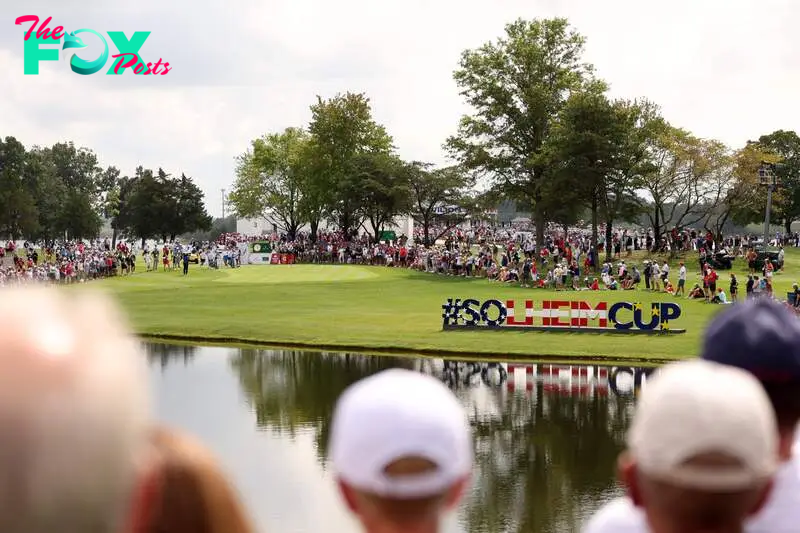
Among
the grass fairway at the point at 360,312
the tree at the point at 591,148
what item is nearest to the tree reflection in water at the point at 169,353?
the grass fairway at the point at 360,312

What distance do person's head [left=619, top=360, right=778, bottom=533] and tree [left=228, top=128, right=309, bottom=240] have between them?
101m

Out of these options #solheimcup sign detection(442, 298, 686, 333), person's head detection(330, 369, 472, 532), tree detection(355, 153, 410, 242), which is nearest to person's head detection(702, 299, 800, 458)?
person's head detection(330, 369, 472, 532)

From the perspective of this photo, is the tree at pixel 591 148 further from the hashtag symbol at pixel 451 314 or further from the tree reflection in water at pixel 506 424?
the tree reflection in water at pixel 506 424

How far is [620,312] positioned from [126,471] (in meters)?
39.8

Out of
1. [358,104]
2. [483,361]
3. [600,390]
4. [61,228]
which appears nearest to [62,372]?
[600,390]

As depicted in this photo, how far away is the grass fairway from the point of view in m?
33.7

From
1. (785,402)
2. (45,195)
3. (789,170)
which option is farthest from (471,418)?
(45,195)

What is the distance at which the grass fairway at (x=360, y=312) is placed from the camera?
33688mm

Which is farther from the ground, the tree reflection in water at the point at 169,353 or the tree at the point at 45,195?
the tree at the point at 45,195

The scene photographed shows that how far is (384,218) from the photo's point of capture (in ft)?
296

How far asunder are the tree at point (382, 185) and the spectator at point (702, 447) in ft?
275

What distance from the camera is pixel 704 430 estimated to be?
2256mm

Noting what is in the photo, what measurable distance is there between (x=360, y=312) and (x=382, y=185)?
43289 mm

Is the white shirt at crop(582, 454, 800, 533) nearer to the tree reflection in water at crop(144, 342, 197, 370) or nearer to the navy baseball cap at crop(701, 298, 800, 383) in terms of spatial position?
the navy baseball cap at crop(701, 298, 800, 383)
